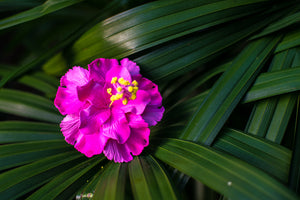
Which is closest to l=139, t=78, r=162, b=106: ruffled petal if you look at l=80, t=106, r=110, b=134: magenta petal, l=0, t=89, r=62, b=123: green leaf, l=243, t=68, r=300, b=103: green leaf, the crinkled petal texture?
the crinkled petal texture

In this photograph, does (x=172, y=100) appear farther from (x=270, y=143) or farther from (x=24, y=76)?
(x=24, y=76)

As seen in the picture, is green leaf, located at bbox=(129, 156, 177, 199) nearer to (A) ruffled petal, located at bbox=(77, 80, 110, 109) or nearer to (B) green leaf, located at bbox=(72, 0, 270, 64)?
(A) ruffled petal, located at bbox=(77, 80, 110, 109)

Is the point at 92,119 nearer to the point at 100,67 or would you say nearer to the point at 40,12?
the point at 100,67

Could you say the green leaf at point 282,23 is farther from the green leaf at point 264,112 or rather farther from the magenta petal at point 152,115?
the magenta petal at point 152,115

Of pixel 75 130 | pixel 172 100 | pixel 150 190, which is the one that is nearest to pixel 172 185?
pixel 150 190

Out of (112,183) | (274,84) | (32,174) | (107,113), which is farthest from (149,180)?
(274,84)

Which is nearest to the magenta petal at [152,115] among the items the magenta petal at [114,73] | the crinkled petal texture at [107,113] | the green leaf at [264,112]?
the crinkled petal texture at [107,113]
